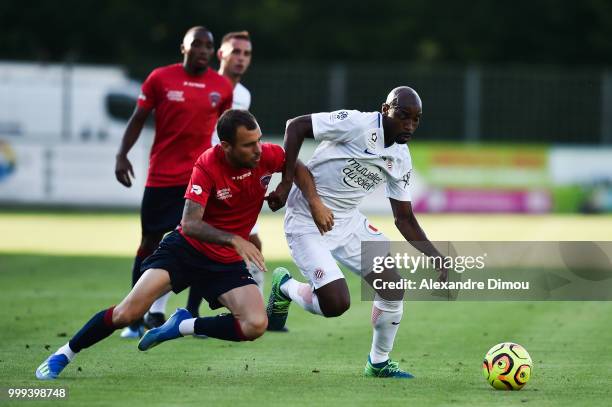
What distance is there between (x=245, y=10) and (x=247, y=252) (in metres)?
37.7

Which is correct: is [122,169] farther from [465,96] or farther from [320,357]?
[465,96]

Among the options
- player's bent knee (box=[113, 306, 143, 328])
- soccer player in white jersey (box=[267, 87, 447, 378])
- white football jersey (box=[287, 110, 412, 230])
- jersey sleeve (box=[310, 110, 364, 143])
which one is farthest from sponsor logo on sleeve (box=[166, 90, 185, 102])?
player's bent knee (box=[113, 306, 143, 328])

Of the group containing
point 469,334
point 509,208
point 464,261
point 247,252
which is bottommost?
point 509,208

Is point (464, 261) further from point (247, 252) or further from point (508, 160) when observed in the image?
point (508, 160)

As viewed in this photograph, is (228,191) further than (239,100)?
No

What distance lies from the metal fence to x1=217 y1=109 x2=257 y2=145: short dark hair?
2303cm

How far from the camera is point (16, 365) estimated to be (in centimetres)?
857

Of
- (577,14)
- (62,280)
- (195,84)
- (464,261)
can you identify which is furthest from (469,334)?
(577,14)

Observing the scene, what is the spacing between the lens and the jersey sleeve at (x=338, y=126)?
346 inches

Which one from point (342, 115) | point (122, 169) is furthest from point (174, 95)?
point (342, 115)

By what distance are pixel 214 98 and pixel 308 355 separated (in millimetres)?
2632

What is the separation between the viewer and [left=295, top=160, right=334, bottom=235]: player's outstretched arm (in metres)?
8.43

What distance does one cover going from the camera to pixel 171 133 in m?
10.7

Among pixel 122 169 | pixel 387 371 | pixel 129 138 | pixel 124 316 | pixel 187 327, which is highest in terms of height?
pixel 129 138
